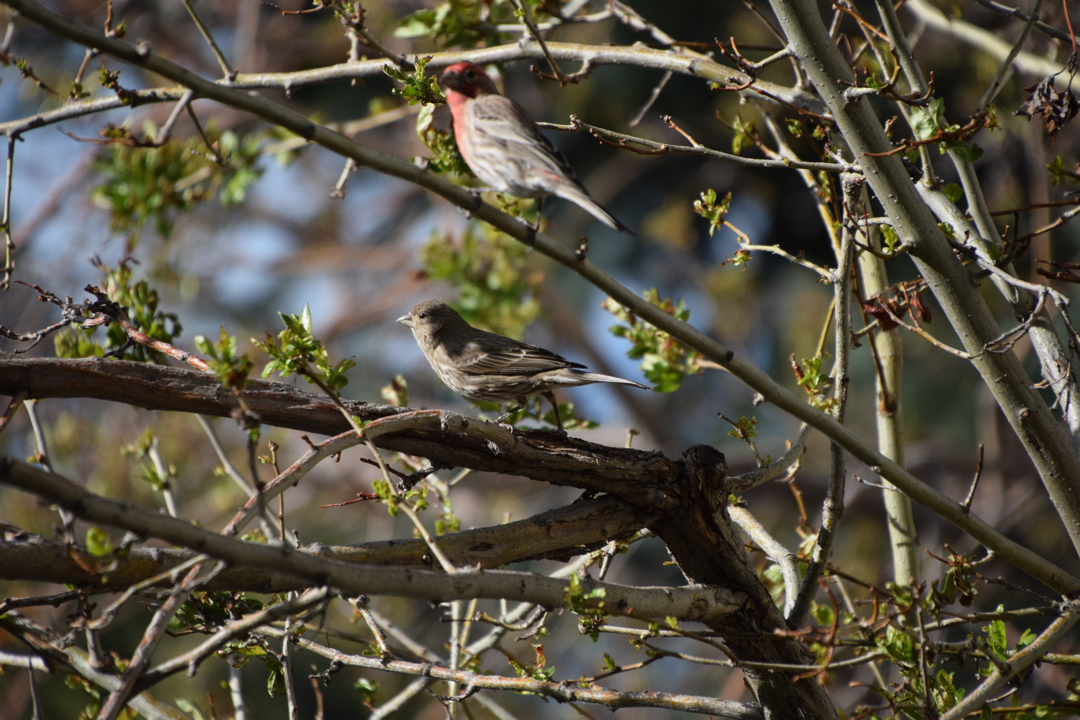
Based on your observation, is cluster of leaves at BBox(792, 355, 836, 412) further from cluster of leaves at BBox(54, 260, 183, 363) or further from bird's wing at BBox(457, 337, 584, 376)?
cluster of leaves at BBox(54, 260, 183, 363)

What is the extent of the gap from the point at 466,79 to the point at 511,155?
40.3 inches

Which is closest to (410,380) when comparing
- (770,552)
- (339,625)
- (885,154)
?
(339,625)

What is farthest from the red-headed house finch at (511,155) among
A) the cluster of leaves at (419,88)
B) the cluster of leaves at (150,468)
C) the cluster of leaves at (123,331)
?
the cluster of leaves at (150,468)

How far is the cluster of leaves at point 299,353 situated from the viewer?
7.52 feet

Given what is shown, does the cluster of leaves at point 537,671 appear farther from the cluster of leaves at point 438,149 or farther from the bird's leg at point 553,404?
the cluster of leaves at point 438,149

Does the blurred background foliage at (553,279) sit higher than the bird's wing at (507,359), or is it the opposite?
the blurred background foliage at (553,279)

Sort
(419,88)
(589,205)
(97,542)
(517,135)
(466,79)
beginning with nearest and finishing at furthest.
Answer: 1. (97,542)
2. (419,88)
3. (589,205)
4. (517,135)
5. (466,79)

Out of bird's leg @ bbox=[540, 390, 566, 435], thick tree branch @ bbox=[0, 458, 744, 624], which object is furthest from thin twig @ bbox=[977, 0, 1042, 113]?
bird's leg @ bbox=[540, 390, 566, 435]

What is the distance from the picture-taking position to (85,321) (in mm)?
2756

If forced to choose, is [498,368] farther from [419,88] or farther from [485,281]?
[419,88]

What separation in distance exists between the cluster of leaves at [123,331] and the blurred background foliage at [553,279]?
3.63 meters

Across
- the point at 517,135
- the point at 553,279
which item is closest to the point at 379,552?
the point at 517,135

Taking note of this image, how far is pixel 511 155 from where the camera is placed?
3.74m

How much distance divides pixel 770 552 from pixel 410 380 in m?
7.84
